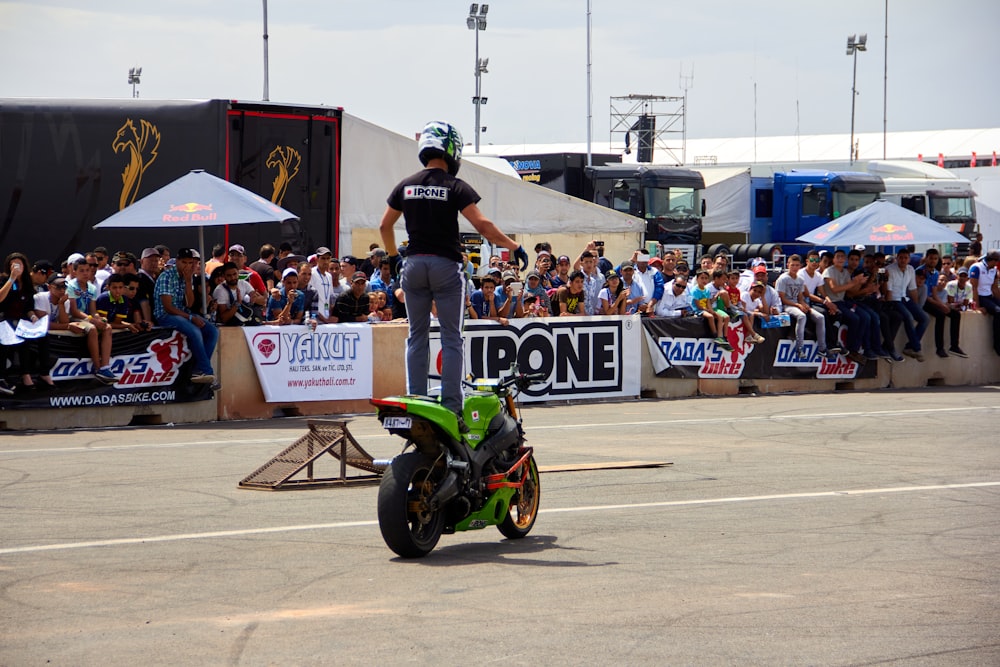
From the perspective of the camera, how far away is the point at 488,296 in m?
17.8

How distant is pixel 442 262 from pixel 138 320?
8.59 meters

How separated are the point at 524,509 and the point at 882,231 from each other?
1470cm

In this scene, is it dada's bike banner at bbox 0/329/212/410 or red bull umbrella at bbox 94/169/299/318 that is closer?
dada's bike banner at bbox 0/329/212/410

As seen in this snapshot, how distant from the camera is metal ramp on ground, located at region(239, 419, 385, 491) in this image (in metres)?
10.2

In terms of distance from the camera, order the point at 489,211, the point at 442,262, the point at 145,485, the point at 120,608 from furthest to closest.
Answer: the point at 489,211 < the point at 145,485 < the point at 442,262 < the point at 120,608

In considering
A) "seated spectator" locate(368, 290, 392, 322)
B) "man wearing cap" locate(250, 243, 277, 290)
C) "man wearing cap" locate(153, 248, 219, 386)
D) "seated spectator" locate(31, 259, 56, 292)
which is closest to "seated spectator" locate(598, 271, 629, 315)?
"seated spectator" locate(368, 290, 392, 322)

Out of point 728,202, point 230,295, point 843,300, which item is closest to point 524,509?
point 230,295

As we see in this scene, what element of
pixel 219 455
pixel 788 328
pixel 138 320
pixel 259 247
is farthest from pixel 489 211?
pixel 219 455

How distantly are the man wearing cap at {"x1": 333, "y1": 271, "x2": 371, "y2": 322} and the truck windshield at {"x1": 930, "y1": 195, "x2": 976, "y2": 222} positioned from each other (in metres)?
29.7

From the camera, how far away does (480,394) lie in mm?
8078

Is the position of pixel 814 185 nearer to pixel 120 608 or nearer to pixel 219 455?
pixel 219 455

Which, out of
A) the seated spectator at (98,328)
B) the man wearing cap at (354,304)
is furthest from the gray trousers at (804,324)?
the seated spectator at (98,328)

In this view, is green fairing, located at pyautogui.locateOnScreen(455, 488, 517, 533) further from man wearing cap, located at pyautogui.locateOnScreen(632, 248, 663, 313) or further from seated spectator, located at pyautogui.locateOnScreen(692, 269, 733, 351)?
man wearing cap, located at pyautogui.locateOnScreen(632, 248, 663, 313)

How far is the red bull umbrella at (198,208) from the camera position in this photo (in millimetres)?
15422
